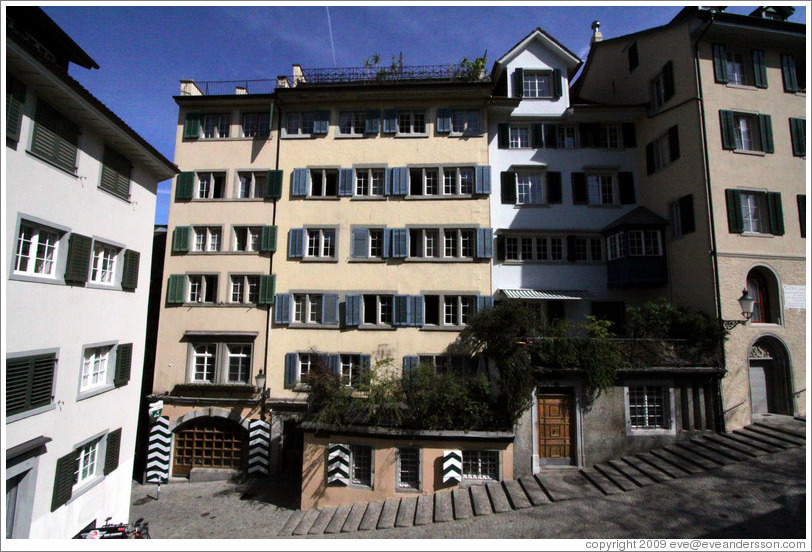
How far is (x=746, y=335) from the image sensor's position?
47.8 ft

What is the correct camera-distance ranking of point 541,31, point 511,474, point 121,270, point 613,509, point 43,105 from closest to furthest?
point 43,105 → point 613,509 → point 121,270 → point 511,474 → point 541,31

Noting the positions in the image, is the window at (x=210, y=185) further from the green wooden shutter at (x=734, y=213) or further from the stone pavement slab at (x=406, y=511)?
the green wooden shutter at (x=734, y=213)

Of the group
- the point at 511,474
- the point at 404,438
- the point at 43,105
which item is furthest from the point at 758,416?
the point at 43,105

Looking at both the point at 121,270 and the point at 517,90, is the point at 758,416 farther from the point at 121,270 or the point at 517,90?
the point at 121,270

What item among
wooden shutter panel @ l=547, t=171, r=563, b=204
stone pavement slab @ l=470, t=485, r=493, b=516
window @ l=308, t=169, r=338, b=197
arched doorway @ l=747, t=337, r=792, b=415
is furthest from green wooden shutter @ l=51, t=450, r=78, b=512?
arched doorway @ l=747, t=337, r=792, b=415

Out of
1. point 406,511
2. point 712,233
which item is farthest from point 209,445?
point 712,233

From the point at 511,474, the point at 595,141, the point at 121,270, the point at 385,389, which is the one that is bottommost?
the point at 511,474

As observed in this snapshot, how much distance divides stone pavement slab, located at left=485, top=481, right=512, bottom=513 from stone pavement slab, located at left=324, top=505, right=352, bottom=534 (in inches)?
192

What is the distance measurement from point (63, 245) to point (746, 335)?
22297 millimetres

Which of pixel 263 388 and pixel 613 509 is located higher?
pixel 263 388

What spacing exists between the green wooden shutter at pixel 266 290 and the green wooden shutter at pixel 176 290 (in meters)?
3.79

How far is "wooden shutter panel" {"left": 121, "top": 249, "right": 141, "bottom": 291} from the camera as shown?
12859 millimetres

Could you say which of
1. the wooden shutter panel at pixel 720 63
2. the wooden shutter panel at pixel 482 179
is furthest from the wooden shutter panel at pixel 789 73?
the wooden shutter panel at pixel 482 179

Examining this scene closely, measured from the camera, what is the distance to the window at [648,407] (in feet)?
47.6
